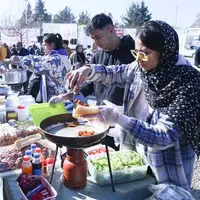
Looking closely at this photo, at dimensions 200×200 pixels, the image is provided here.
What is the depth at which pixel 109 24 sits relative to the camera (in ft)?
8.52

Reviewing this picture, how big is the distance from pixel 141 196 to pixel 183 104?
649mm

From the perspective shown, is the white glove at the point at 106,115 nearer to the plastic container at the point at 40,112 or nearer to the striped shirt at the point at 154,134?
the striped shirt at the point at 154,134

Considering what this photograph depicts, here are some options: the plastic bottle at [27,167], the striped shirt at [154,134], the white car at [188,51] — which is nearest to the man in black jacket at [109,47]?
the striped shirt at [154,134]

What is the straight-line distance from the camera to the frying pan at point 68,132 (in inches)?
53.6

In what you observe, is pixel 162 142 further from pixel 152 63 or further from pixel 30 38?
pixel 30 38

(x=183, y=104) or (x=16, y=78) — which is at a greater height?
(x=183, y=104)

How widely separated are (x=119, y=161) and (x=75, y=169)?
0.35m

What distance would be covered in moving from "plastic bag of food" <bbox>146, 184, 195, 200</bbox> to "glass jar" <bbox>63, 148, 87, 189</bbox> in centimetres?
42

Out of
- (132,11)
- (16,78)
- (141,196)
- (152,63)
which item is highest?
(132,11)

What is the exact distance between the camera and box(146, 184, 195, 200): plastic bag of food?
1.44 m

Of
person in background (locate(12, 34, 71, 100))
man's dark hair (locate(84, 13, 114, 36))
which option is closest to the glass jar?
man's dark hair (locate(84, 13, 114, 36))

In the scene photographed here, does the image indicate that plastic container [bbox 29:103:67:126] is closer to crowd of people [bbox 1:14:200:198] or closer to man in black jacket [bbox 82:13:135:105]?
crowd of people [bbox 1:14:200:198]

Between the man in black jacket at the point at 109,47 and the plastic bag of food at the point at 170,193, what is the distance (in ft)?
3.43

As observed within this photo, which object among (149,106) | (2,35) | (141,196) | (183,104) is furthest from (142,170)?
(2,35)
